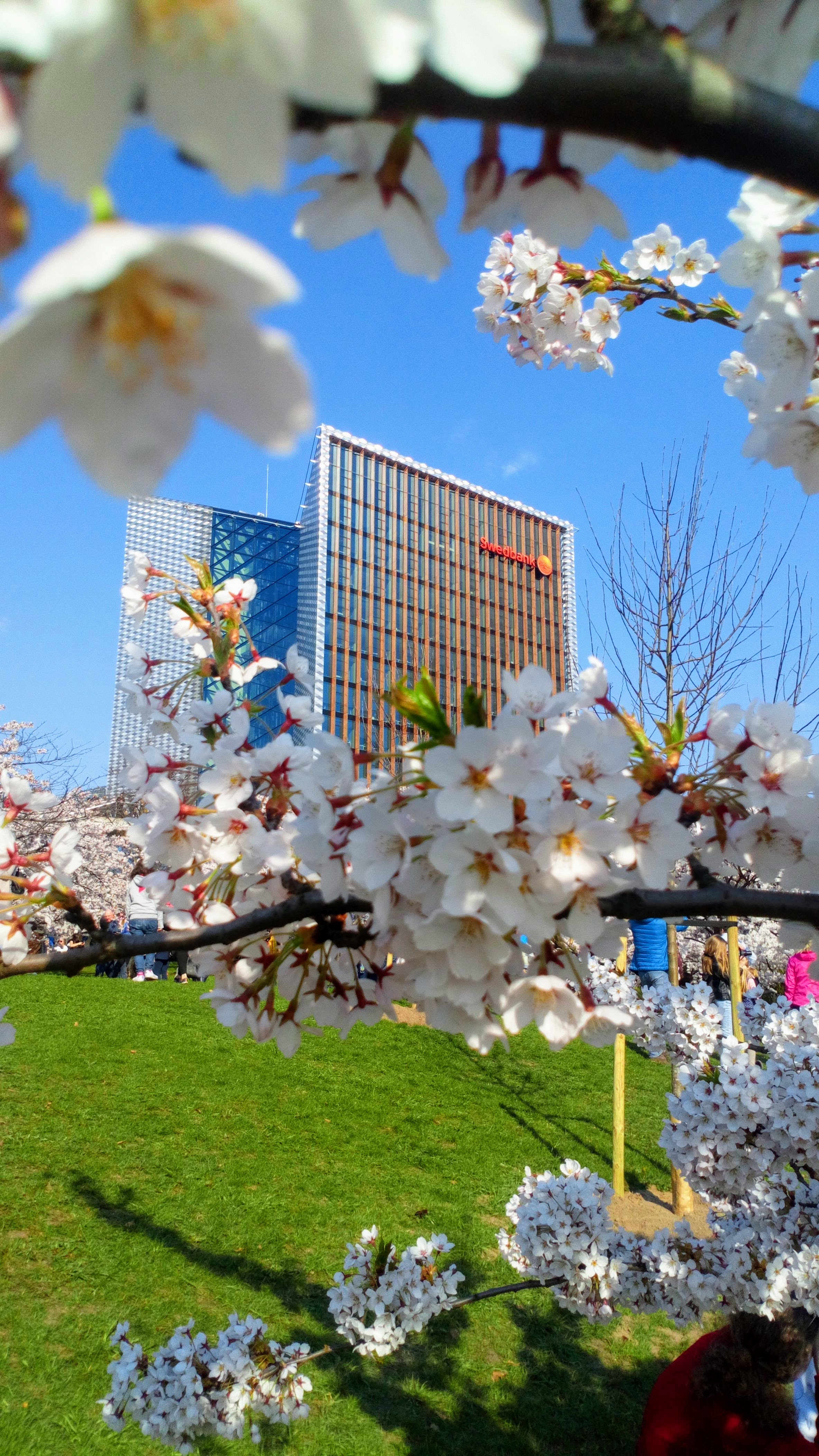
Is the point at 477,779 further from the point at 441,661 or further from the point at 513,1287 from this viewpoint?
the point at 441,661

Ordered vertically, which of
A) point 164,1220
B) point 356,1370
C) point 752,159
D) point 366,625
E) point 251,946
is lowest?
point 356,1370

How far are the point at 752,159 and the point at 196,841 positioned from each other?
128 cm

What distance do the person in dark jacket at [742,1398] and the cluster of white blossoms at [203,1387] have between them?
4.07ft

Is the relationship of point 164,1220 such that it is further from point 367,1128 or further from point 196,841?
point 196,841

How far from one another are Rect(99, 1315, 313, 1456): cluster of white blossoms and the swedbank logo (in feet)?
186

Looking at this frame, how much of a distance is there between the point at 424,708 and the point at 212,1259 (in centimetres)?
441

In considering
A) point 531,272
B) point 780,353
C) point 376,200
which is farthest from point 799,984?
point 376,200

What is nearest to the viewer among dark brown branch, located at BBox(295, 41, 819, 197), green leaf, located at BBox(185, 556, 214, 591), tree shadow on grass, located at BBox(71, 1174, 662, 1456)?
dark brown branch, located at BBox(295, 41, 819, 197)

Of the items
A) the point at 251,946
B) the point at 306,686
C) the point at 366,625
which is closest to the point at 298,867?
the point at 251,946

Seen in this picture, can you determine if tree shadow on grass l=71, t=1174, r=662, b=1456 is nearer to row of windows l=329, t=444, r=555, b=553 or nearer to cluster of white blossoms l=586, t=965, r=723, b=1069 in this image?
Result: cluster of white blossoms l=586, t=965, r=723, b=1069

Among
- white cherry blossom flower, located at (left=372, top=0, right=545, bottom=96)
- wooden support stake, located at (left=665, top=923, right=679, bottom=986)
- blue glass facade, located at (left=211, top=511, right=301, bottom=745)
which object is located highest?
blue glass facade, located at (left=211, top=511, right=301, bottom=745)

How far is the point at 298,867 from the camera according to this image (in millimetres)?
1424

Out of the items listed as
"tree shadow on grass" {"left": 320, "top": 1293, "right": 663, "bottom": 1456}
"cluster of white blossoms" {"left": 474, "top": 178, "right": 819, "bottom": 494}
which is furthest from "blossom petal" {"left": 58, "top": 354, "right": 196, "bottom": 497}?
"tree shadow on grass" {"left": 320, "top": 1293, "right": 663, "bottom": 1456}

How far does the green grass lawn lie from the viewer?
3549 mm
